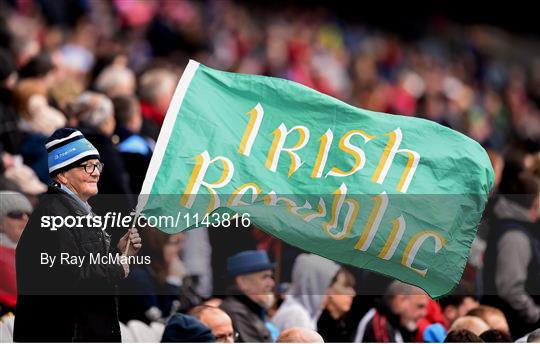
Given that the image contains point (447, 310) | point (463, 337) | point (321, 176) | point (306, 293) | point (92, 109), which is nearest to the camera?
point (321, 176)

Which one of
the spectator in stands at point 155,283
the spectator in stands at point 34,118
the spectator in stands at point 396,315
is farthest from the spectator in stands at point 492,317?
the spectator in stands at point 34,118

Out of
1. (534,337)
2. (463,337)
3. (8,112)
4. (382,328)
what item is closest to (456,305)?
(382,328)

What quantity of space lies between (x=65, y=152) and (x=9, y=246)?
2.76 ft

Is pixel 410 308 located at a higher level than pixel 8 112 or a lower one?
lower

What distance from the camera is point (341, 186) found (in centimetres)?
759

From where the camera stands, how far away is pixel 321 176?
761cm

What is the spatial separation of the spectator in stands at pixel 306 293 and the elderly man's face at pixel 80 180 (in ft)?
6.33

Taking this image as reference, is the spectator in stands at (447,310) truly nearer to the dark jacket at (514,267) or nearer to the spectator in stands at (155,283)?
the dark jacket at (514,267)

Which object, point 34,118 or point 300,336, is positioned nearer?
point 300,336

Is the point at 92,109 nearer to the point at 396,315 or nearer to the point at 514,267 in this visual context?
the point at 396,315

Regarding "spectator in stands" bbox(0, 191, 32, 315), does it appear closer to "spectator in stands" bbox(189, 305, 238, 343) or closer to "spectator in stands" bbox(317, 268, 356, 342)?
"spectator in stands" bbox(189, 305, 238, 343)

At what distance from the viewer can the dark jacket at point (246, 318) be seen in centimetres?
839

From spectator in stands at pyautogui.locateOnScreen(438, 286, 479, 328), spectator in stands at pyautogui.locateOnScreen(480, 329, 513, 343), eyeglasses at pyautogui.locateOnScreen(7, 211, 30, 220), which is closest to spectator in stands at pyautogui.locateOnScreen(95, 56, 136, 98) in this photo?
spectator in stands at pyautogui.locateOnScreen(438, 286, 479, 328)

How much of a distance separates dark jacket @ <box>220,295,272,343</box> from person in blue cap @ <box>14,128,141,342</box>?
125cm
